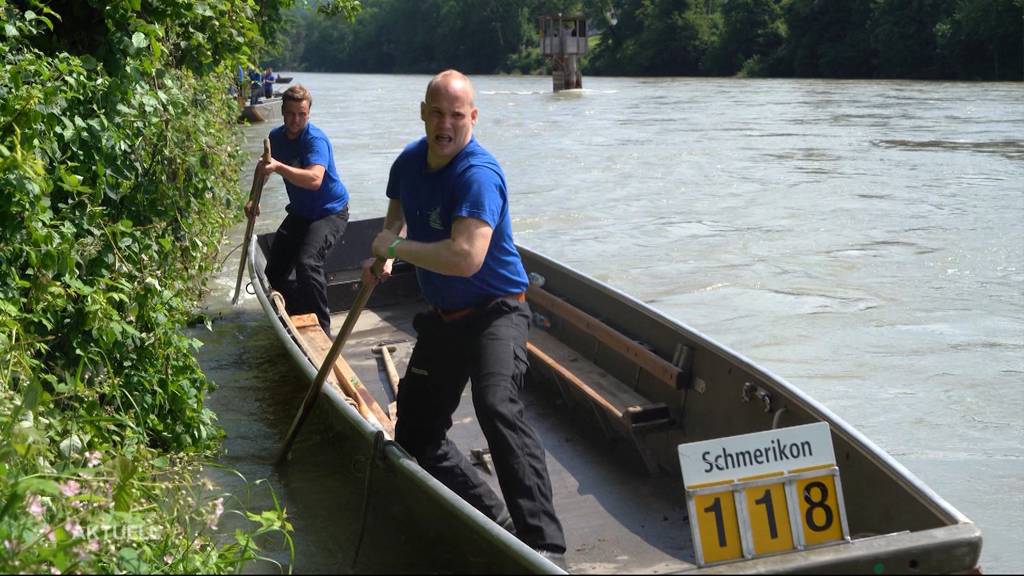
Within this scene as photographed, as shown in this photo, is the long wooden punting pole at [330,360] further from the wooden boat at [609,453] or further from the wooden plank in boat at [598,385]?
the wooden plank in boat at [598,385]

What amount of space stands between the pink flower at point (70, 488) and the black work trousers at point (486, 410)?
1.31 m

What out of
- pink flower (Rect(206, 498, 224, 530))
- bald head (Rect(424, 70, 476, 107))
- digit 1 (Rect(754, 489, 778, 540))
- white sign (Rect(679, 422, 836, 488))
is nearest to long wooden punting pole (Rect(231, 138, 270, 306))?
pink flower (Rect(206, 498, 224, 530))

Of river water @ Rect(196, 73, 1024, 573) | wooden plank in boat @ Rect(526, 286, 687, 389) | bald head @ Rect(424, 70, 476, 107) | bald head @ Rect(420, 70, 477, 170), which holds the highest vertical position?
bald head @ Rect(424, 70, 476, 107)

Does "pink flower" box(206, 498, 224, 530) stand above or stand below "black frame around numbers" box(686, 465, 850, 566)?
below

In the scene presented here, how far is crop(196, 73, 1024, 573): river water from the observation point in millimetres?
7441

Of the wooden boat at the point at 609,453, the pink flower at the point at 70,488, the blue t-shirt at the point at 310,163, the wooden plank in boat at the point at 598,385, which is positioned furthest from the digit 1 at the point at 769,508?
the blue t-shirt at the point at 310,163

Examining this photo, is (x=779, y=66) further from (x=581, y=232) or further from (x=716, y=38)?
(x=581, y=232)

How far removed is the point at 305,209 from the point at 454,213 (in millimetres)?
4001

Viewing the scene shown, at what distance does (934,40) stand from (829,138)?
2723 centimetres

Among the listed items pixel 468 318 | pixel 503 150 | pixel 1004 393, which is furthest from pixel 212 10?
pixel 503 150

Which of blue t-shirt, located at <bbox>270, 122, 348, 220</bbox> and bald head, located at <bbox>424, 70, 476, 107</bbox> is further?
blue t-shirt, located at <bbox>270, 122, 348, 220</bbox>

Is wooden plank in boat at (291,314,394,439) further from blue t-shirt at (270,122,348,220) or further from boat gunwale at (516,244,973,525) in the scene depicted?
boat gunwale at (516,244,973,525)

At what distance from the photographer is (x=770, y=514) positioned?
146 inches

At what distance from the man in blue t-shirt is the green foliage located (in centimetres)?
70
